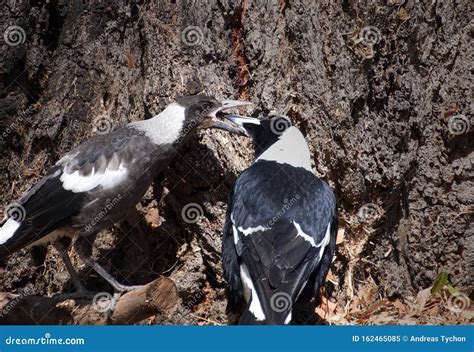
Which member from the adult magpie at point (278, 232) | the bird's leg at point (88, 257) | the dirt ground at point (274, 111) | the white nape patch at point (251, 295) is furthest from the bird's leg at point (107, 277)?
the white nape patch at point (251, 295)

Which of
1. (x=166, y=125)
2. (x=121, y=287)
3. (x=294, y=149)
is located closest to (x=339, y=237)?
(x=294, y=149)

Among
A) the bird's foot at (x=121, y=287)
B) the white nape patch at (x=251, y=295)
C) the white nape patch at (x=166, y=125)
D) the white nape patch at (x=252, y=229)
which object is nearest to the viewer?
the white nape patch at (x=251, y=295)

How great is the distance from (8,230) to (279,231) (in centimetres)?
170

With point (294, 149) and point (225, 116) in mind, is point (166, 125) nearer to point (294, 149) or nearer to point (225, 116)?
point (225, 116)

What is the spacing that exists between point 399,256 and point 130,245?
5.93 ft

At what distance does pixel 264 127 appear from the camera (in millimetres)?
6102

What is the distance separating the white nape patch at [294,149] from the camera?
19.7 feet

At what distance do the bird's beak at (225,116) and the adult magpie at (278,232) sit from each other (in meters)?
0.13

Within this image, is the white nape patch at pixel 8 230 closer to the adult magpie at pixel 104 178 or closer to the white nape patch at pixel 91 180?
the adult magpie at pixel 104 178

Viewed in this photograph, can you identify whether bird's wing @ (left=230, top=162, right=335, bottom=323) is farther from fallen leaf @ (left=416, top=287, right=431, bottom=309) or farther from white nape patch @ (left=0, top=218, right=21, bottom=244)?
white nape patch @ (left=0, top=218, right=21, bottom=244)

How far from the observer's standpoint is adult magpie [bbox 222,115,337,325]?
5309 millimetres

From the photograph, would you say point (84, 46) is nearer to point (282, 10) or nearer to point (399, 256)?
point (282, 10)

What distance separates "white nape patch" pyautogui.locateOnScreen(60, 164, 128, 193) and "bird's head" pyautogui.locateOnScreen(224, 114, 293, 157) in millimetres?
797

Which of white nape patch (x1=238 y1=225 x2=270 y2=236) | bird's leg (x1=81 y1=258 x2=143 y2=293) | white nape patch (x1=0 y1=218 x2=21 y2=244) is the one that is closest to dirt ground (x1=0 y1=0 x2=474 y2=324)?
bird's leg (x1=81 y1=258 x2=143 y2=293)
